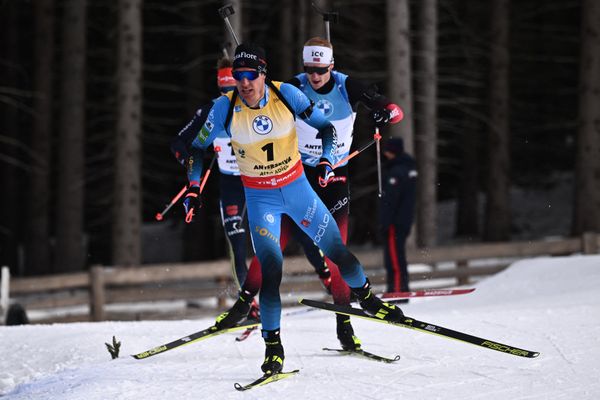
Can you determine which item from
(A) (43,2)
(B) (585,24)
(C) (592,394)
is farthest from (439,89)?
(C) (592,394)

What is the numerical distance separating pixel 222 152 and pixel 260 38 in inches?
515

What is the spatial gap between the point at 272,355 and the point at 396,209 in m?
5.23

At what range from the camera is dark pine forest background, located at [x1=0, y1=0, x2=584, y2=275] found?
73.0 ft

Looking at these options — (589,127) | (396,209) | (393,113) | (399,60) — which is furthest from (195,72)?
(393,113)

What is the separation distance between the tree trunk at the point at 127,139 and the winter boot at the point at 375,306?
29.5ft

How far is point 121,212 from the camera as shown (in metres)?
15.4

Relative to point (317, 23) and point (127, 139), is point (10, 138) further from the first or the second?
point (317, 23)

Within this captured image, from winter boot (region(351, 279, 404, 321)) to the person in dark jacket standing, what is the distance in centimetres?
441

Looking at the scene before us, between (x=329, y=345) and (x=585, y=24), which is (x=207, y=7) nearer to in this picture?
(x=585, y=24)

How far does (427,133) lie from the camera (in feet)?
54.6

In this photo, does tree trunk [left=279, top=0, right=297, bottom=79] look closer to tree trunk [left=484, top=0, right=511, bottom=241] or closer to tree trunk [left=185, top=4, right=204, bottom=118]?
tree trunk [left=185, top=4, right=204, bottom=118]

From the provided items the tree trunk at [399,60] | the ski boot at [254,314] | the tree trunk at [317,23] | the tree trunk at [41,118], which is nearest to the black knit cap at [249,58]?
the ski boot at [254,314]

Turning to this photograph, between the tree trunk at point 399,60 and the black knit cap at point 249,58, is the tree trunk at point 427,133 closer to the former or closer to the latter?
the tree trunk at point 399,60

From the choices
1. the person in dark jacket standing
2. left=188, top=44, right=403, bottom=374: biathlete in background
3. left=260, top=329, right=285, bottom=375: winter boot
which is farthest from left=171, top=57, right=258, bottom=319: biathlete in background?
the person in dark jacket standing
